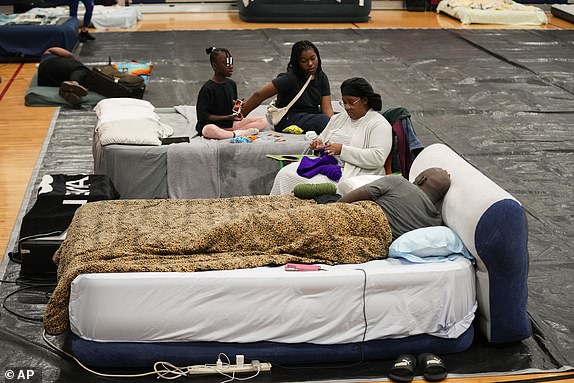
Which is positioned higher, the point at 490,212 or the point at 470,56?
the point at 490,212

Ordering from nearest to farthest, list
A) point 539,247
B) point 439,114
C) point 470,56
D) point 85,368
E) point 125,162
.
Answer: point 85,368
point 539,247
point 125,162
point 439,114
point 470,56

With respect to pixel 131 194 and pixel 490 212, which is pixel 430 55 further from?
pixel 490 212

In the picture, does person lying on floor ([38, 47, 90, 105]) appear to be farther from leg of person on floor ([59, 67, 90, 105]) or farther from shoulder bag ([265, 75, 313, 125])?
shoulder bag ([265, 75, 313, 125])

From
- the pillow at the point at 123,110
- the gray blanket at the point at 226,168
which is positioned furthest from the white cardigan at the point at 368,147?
the pillow at the point at 123,110

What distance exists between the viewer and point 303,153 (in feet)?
21.7

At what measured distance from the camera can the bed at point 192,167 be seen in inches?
257

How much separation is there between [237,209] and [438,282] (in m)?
1.31

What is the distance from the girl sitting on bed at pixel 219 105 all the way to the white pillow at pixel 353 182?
57.3 inches

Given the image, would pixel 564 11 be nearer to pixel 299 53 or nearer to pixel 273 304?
pixel 299 53

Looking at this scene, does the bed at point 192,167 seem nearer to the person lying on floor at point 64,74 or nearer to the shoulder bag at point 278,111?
the shoulder bag at point 278,111

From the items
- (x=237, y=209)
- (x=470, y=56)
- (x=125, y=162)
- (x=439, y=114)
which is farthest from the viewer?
(x=470, y=56)

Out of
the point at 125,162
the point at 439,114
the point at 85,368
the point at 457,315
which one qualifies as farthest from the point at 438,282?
the point at 439,114

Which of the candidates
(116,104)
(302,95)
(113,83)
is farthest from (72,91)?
(302,95)

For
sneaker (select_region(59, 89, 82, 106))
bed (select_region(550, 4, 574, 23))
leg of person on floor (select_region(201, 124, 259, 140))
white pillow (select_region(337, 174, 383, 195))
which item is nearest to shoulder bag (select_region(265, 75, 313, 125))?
leg of person on floor (select_region(201, 124, 259, 140))
